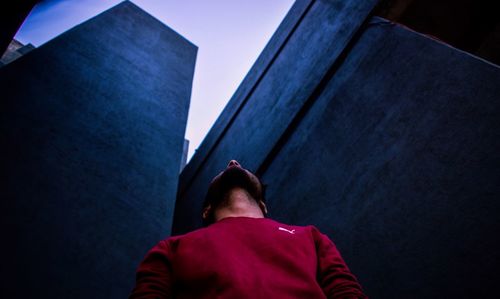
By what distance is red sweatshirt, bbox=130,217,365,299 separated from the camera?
118 centimetres

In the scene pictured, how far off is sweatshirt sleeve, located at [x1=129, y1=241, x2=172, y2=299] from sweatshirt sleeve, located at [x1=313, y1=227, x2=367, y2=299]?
2.33ft

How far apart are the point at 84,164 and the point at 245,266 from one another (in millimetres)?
2359

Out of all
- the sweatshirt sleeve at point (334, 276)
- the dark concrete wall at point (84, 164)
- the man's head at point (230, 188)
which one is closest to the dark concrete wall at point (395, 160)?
the sweatshirt sleeve at point (334, 276)

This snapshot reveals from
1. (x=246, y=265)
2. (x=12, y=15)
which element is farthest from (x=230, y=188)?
(x=12, y=15)

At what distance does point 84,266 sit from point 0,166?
100 centimetres

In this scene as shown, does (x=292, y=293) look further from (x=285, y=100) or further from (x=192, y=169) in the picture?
(x=192, y=169)

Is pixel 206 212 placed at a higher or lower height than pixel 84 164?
higher

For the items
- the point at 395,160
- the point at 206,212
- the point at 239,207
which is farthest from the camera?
the point at 395,160

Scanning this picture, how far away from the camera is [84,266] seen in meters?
2.39

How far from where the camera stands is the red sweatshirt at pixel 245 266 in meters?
1.18

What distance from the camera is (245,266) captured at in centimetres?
127

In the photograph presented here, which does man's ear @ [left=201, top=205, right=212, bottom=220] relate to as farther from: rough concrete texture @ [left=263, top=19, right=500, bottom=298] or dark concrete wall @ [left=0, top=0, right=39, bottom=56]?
dark concrete wall @ [left=0, top=0, right=39, bottom=56]

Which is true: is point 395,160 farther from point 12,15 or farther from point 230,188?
point 12,15

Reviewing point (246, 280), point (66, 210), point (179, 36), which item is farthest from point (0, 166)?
point (179, 36)
